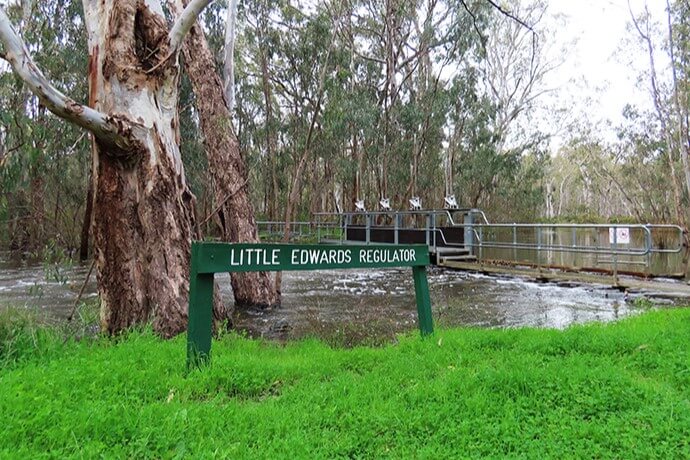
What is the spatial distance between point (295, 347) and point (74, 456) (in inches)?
93.9

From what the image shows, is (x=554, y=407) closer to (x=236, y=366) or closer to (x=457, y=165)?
(x=236, y=366)

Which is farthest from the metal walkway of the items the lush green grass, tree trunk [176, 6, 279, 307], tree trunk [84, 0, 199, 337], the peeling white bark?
tree trunk [84, 0, 199, 337]

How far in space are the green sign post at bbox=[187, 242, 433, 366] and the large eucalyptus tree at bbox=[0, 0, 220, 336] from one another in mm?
1370

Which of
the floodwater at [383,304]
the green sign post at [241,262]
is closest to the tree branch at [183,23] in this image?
the green sign post at [241,262]

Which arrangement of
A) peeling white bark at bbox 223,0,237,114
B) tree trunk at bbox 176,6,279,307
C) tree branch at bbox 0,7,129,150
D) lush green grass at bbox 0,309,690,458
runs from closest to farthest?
lush green grass at bbox 0,309,690,458
tree branch at bbox 0,7,129,150
tree trunk at bbox 176,6,279,307
peeling white bark at bbox 223,0,237,114

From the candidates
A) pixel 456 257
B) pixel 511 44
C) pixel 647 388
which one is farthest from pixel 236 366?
pixel 511 44

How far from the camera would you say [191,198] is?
4812 millimetres

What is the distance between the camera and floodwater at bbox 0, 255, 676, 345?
228 inches

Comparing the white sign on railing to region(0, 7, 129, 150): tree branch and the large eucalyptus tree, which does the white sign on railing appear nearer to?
the large eucalyptus tree

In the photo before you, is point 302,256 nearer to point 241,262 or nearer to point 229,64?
point 241,262

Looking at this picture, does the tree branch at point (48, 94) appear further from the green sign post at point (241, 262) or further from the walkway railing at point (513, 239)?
the walkway railing at point (513, 239)

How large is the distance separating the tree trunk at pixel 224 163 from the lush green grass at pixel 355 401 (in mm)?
3716

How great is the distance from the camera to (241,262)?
299 centimetres

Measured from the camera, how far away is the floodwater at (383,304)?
5793 millimetres
